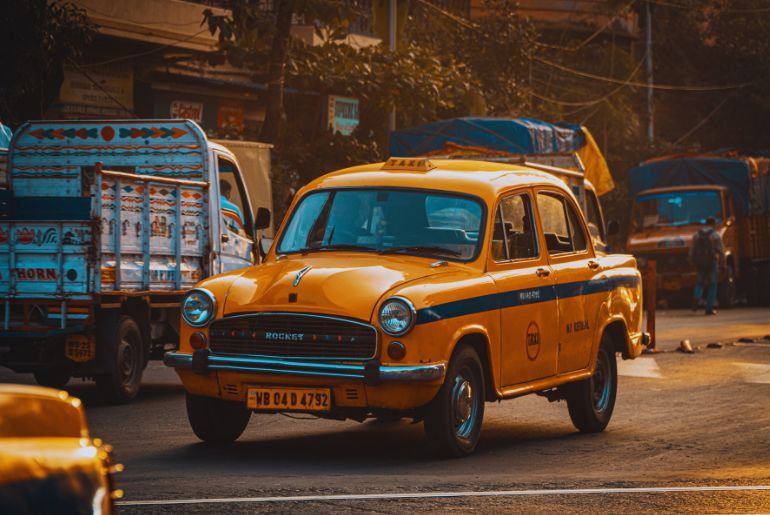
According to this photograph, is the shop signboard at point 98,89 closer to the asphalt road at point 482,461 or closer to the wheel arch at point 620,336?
the asphalt road at point 482,461

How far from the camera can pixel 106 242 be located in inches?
509

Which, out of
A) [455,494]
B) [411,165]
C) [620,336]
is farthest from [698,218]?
[455,494]

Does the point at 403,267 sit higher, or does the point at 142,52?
the point at 142,52

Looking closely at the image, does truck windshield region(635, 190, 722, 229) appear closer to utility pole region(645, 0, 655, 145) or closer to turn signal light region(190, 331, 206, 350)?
utility pole region(645, 0, 655, 145)

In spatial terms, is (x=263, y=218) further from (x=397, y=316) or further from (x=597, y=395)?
(x=397, y=316)

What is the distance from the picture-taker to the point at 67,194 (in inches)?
596

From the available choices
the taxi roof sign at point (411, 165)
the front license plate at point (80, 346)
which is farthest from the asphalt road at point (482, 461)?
the taxi roof sign at point (411, 165)

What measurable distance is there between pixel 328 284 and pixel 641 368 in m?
8.48

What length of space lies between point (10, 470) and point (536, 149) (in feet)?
81.7

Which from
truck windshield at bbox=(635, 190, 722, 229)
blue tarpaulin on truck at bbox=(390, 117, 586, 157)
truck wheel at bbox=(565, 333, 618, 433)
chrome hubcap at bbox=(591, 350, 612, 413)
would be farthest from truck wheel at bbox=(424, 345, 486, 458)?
truck windshield at bbox=(635, 190, 722, 229)

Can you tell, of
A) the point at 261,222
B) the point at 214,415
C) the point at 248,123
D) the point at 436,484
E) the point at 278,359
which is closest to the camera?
the point at 436,484

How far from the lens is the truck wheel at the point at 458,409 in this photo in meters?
9.19

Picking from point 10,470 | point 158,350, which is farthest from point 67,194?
point 10,470

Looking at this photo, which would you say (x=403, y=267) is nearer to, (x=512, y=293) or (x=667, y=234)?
(x=512, y=293)
